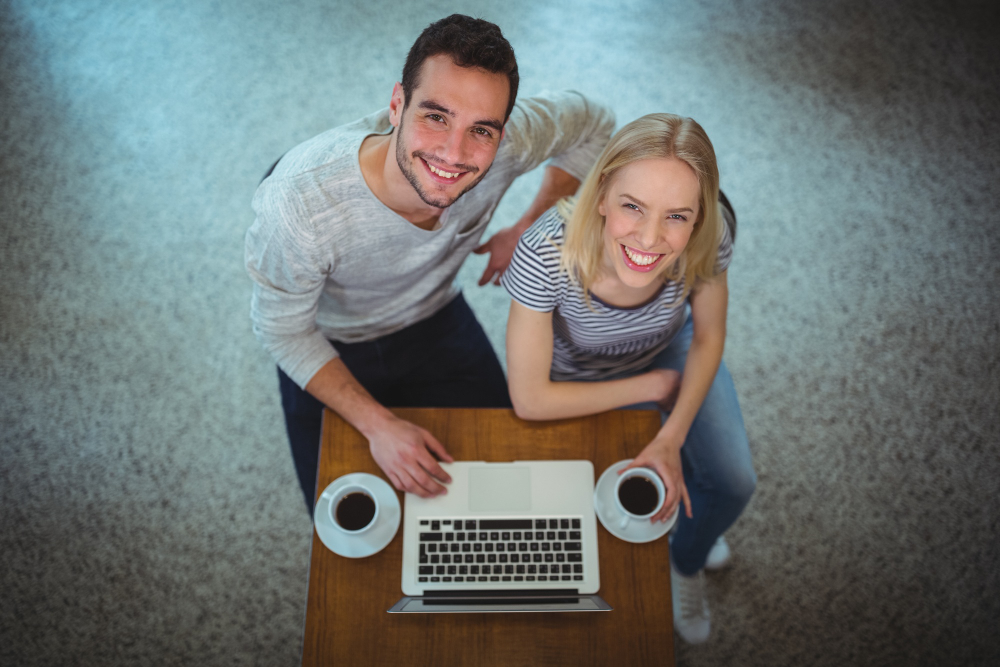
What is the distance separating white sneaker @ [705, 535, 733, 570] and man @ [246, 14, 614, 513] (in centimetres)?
69

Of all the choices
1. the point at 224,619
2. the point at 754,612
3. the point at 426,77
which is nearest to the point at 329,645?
the point at 224,619

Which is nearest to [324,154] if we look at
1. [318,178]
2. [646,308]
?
[318,178]

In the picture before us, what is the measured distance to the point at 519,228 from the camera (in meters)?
1.45

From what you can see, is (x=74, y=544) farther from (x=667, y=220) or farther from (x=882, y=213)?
(x=882, y=213)

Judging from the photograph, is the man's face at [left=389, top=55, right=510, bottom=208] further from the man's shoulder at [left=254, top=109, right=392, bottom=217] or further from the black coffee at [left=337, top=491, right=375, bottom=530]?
the black coffee at [left=337, top=491, right=375, bottom=530]

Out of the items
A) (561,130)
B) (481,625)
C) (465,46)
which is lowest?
(481,625)

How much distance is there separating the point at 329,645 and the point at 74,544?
1.05 meters

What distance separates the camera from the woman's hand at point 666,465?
1.02 metres

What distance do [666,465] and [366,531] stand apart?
491mm

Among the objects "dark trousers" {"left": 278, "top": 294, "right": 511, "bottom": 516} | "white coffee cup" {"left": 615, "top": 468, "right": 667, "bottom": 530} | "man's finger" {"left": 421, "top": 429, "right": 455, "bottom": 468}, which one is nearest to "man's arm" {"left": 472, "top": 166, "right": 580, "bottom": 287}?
"dark trousers" {"left": 278, "top": 294, "right": 511, "bottom": 516}

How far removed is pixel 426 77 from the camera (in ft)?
3.29

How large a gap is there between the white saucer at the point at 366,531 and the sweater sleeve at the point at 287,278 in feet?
0.87

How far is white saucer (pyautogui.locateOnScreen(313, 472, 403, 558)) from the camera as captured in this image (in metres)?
0.97

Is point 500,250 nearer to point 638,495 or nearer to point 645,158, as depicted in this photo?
point 645,158
